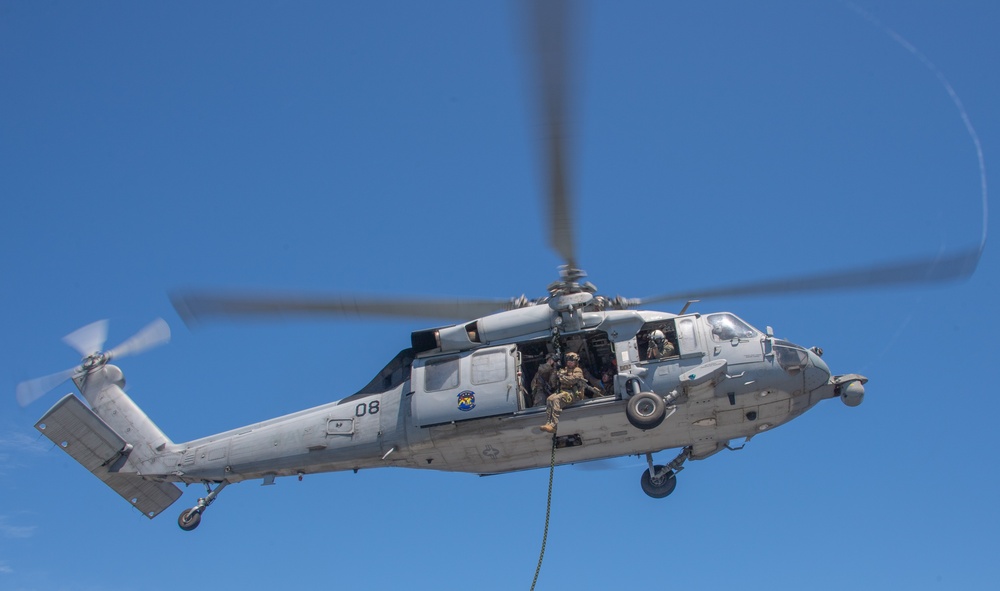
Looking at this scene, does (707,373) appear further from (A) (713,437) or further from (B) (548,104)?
(B) (548,104)

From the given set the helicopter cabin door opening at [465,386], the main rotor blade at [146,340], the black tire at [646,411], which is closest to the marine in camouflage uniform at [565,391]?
the helicopter cabin door opening at [465,386]

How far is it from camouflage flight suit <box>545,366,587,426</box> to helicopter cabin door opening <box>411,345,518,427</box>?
694mm

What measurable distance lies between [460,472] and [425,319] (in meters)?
3.29

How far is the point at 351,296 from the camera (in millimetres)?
16406

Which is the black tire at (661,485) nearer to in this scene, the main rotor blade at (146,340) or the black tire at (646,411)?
the black tire at (646,411)

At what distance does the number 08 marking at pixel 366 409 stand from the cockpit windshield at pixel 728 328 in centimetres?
664

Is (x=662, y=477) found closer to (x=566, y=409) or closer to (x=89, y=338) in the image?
(x=566, y=409)

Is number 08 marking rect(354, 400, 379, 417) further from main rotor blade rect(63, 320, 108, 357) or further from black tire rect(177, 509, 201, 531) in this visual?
main rotor blade rect(63, 320, 108, 357)

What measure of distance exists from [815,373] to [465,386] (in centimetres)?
641

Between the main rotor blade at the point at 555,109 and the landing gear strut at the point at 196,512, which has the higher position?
the main rotor blade at the point at 555,109

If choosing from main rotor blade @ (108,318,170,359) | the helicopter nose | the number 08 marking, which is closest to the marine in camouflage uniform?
the number 08 marking

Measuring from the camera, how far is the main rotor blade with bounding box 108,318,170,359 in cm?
2228

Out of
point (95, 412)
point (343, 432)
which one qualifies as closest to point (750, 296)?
point (343, 432)

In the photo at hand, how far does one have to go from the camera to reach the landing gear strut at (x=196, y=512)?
1922 cm
